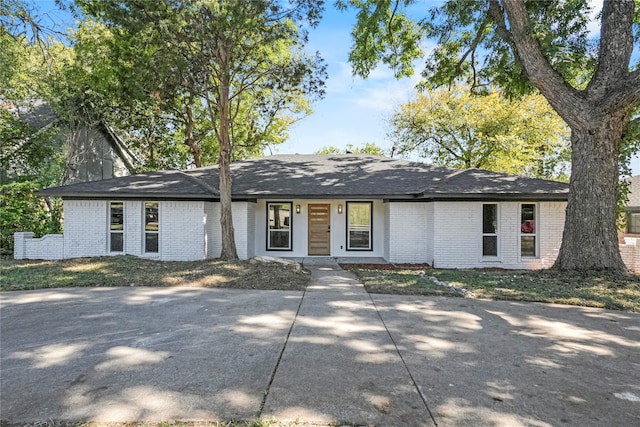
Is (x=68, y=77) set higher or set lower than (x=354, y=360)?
higher

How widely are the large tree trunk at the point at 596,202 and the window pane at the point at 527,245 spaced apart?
2.77 meters

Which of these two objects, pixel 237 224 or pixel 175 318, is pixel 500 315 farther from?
pixel 237 224

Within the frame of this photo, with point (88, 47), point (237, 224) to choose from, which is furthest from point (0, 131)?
point (237, 224)

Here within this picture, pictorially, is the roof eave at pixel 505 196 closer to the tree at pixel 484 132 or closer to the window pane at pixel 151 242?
the window pane at pixel 151 242

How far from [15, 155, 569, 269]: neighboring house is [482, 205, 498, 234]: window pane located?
30mm

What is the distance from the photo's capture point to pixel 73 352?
4.12 m

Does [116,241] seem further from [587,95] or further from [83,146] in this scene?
[587,95]

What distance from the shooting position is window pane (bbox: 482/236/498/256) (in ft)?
38.4

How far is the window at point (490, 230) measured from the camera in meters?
11.7

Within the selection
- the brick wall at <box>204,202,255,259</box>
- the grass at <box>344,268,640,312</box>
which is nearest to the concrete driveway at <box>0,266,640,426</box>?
the grass at <box>344,268,640,312</box>

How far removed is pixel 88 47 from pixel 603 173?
15573 mm

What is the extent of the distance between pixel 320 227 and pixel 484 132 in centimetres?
1508

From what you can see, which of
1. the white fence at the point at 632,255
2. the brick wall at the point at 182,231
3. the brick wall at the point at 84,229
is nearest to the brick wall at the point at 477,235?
the white fence at the point at 632,255

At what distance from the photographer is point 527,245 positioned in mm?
11680
